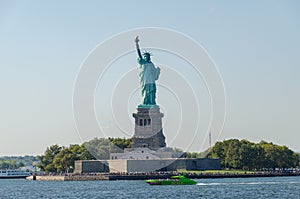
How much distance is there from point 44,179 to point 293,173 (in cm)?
4377

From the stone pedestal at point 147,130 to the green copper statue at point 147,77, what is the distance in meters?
3.07

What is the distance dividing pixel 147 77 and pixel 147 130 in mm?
9728

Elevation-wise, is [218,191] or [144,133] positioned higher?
[144,133]

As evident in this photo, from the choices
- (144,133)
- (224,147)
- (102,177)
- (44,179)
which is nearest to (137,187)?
(102,177)

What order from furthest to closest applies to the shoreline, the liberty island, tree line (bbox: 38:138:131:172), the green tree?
the green tree < tree line (bbox: 38:138:131:172) < the liberty island < the shoreline

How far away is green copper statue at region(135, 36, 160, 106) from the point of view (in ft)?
452

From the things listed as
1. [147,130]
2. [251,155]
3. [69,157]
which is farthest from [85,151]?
[251,155]

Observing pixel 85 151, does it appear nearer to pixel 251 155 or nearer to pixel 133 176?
pixel 251 155

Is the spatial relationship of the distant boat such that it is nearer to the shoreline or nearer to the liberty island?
the liberty island

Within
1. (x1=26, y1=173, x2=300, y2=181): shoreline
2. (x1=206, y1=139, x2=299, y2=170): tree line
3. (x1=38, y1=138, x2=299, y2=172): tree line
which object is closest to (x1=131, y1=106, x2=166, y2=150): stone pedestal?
(x1=26, y1=173, x2=300, y2=181): shoreline

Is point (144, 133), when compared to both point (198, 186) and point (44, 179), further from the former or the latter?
point (198, 186)

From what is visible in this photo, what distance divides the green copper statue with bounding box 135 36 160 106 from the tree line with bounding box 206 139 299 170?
2134cm

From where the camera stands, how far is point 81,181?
417ft

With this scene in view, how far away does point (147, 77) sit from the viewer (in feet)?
454
